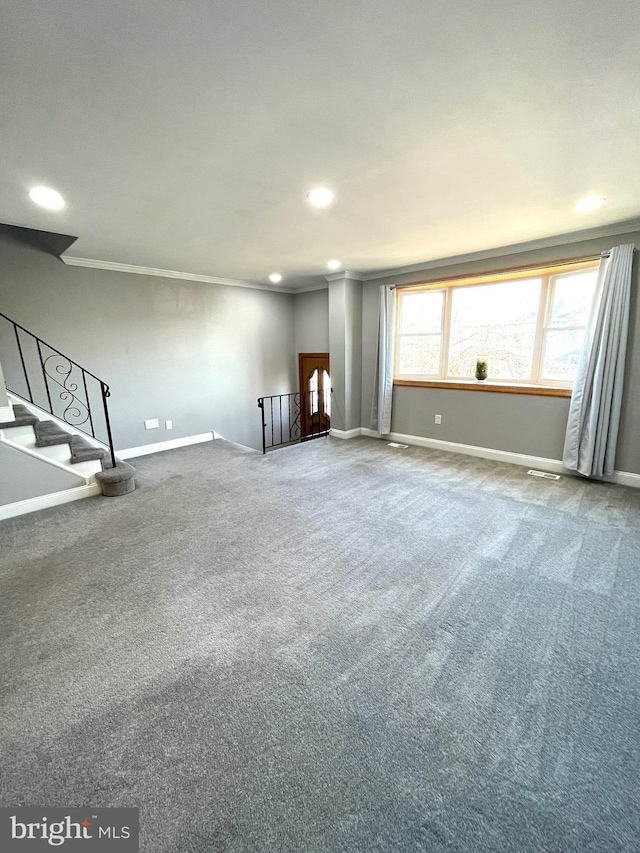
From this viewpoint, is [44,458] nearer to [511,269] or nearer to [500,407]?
[500,407]

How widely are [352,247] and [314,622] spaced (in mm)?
3648

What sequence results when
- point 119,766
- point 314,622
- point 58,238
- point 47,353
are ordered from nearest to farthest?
point 119,766, point 314,622, point 58,238, point 47,353

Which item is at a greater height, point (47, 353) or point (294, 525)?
point (47, 353)

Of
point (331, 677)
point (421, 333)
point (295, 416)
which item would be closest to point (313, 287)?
point (421, 333)

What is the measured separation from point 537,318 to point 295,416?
451 cm

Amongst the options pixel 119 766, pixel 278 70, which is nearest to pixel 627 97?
pixel 278 70

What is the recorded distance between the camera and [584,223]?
318 centimetres

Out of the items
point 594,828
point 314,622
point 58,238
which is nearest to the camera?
point 594,828

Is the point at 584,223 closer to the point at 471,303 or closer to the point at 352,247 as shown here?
the point at 471,303

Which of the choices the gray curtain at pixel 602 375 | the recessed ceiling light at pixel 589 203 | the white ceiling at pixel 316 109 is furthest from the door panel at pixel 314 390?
the recessed ceiling light at pixel 589 203

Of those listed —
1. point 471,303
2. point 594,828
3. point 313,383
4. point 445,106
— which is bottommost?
point 594,828

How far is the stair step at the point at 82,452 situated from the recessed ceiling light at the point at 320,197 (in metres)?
3.25

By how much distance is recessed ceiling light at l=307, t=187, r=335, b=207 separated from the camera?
7.68ft

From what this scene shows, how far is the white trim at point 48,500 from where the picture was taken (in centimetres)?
309
